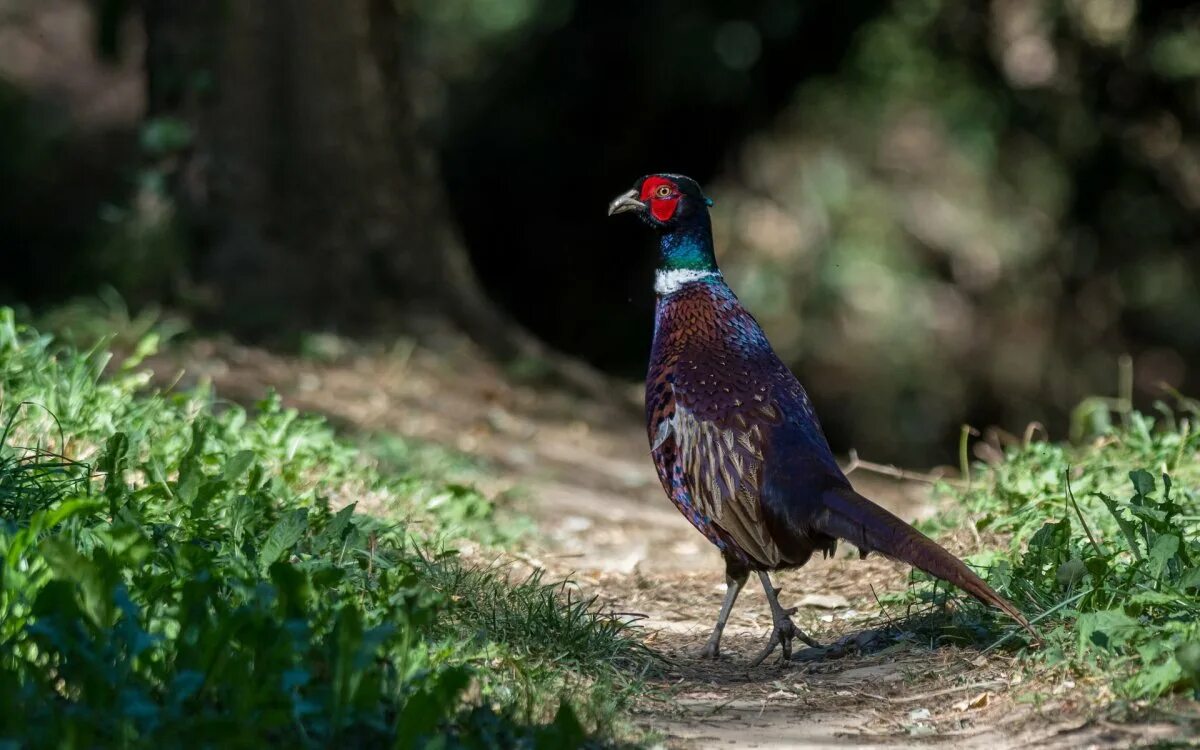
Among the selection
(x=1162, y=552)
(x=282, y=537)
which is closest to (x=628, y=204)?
(x=282, y=537)

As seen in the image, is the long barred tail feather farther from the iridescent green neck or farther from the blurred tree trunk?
the blurred tree trunk

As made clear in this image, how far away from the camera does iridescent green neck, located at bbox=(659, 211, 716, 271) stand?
191 inches

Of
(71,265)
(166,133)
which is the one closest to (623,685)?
(166,133)

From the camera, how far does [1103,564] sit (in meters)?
3.73

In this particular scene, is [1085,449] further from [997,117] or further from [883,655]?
[997,117]

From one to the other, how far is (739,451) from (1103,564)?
104 cm

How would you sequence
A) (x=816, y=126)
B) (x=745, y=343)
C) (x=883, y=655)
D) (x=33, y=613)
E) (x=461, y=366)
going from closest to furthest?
(x=33, y=613), (x=883, y=655), (x=745, y=343), (x=461, y=366), (x=816, y=126)

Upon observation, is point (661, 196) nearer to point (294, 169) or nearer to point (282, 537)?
point (282, 537)

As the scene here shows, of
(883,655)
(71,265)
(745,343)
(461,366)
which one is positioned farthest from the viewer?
(71,265)

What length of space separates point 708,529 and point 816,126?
850 cm

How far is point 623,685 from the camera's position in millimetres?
3664

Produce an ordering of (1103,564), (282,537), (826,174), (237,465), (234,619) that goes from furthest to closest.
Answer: (826,174) → (237,465) → (1103,564) → (282,537) → (234,619)

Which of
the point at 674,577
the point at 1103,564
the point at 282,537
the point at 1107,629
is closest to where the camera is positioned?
the point at 1107,629

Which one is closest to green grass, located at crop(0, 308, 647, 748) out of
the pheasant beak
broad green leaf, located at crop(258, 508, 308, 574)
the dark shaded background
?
broad green leaf, located at crop(258, 508, 308, 574)
